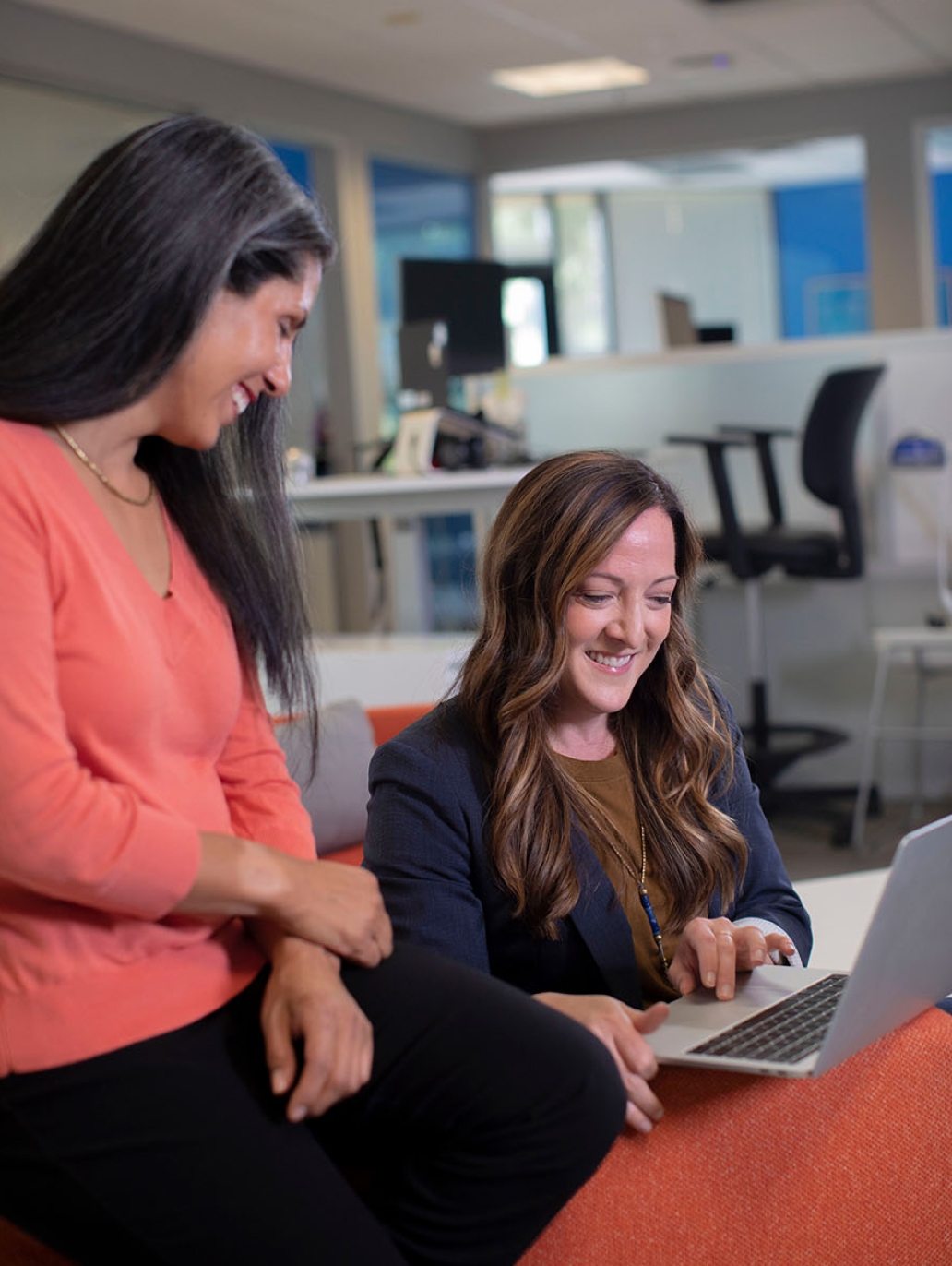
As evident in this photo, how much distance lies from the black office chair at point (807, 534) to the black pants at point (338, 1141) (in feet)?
11.7

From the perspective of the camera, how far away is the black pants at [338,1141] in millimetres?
972

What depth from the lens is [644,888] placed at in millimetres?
1536

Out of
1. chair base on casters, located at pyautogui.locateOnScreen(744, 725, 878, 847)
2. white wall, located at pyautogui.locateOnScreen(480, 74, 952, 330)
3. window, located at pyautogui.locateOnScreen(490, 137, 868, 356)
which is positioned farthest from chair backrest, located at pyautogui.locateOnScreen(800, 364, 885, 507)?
window, located at pyautogui.locateOnScreen(490, 137, 868, 356)

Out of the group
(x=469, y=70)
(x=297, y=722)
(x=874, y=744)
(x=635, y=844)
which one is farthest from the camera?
(x=469, y=70)

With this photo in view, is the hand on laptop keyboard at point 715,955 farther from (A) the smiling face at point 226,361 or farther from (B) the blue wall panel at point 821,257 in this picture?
(B) the blue wall panel at point 821,257

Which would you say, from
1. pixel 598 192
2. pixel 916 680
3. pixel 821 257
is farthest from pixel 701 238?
pixel 916 680

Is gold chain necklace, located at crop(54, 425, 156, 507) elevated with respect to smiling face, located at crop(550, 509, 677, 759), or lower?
elevated

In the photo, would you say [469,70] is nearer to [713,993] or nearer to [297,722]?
[297,722]

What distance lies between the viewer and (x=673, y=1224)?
1.27 metres

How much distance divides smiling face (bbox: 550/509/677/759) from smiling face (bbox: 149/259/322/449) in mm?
481

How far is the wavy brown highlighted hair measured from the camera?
1.45 meters

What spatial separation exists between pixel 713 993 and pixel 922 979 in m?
0.19

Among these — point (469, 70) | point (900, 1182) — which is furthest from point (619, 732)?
point (469, 70)

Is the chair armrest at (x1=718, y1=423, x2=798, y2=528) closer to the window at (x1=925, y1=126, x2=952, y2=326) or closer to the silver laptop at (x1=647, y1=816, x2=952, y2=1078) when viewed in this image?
the silver laptop at (x1=647, y1=816, x2=952, y2=1078)
